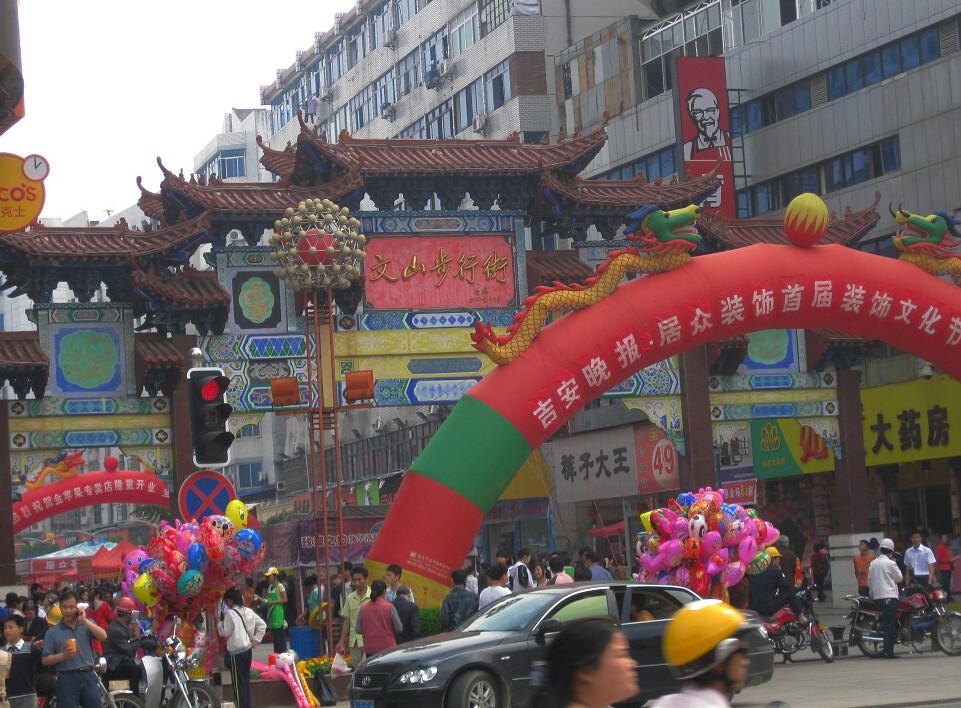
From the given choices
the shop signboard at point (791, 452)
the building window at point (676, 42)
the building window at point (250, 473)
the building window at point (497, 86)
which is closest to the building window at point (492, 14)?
the building window at point (497, 86)

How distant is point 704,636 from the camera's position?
189 inches

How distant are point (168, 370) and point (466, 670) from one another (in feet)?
33.4

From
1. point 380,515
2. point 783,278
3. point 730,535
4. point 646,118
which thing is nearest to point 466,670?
point 730,535

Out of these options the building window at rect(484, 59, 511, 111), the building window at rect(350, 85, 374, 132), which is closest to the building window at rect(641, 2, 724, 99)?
the building window at rect(484, 59, 511, 111)

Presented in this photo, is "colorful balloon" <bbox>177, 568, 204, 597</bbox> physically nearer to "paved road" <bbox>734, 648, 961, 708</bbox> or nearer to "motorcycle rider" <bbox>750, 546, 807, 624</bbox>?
"paved road" <bbox>734, 648, 961, 708</bbox>

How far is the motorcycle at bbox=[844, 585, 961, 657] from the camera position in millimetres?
18609

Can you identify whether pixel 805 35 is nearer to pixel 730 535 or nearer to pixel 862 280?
pixel 862 280

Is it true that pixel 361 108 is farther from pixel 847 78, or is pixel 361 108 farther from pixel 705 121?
pixel 847 78

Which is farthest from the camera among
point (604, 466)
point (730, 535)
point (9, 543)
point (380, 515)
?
point (604, 466)

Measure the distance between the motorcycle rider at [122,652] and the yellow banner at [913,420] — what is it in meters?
18.1

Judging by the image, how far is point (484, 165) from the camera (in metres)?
23.3

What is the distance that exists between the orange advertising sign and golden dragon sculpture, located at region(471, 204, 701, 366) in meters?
8.37

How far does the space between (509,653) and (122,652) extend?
3974 mm

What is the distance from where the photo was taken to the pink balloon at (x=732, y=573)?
17406 mm
